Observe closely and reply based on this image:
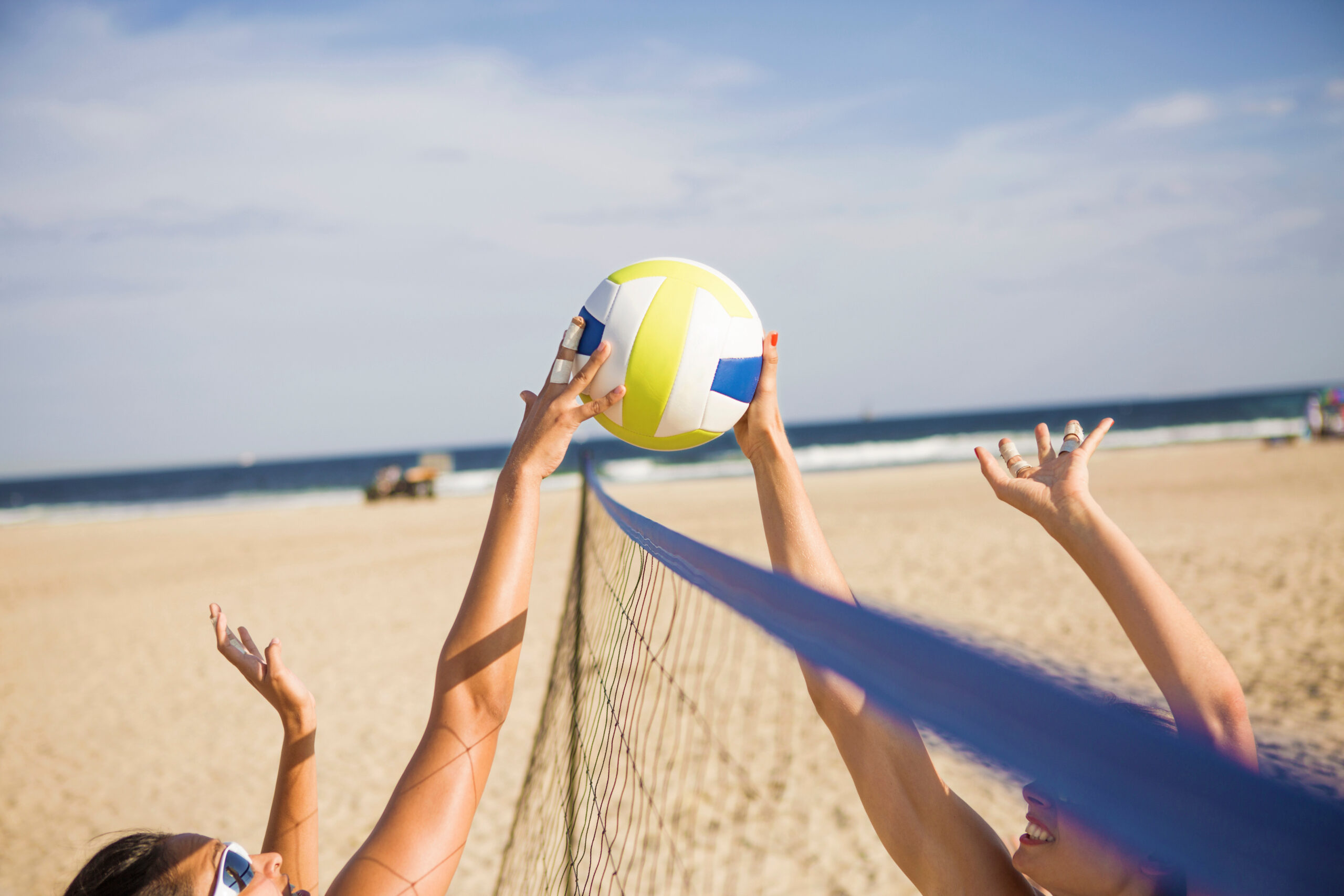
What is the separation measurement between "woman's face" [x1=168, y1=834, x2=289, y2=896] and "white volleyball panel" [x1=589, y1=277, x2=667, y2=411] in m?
1.40

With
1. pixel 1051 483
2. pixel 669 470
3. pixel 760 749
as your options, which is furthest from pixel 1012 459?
pixel 669 470

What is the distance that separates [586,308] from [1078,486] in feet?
5.10

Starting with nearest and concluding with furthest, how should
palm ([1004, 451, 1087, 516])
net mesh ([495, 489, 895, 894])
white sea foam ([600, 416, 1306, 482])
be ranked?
palm ([1004, 451, 1087, 516]), net mesh ([495, 489, 895, 894]), white sea foam ([600, 416, 1306, 482])

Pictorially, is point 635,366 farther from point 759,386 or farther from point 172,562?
point 172,562

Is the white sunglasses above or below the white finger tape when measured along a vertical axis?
below

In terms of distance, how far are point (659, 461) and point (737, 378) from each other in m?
43.8

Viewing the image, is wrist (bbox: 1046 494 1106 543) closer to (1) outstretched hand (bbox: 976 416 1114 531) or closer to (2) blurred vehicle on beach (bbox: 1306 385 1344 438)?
(1) outstretched hand (bbox: 976 416 1114 531)

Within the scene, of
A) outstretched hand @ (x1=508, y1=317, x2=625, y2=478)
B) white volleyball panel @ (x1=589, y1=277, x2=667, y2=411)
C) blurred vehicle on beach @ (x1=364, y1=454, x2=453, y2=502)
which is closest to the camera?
outstretched hand @ (x1=508, y1=317, x2=625, y2=478)

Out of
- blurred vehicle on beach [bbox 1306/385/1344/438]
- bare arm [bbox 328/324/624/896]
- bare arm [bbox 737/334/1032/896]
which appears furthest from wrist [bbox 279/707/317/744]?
blurred vehicle on beach [bbox 1306/385/1344/438]

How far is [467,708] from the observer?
1.34 m

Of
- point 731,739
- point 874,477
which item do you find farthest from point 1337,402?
point 731,739

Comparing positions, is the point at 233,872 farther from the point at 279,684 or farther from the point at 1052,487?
the point at 1052,487

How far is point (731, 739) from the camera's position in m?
5.49

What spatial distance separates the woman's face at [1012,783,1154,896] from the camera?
118 centimetres
